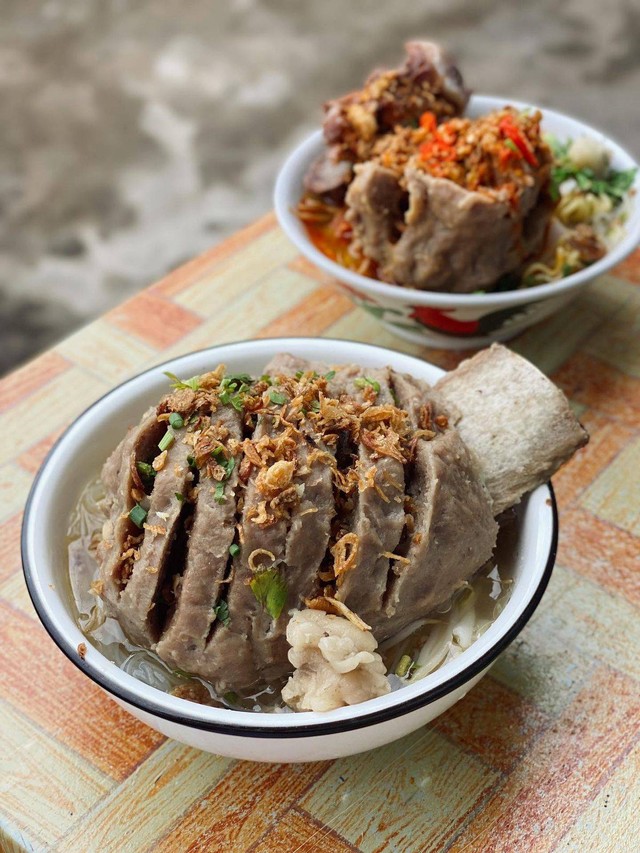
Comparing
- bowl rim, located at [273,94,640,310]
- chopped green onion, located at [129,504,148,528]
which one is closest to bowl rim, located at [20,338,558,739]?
chopped green onion, located at [129,504,148,528]

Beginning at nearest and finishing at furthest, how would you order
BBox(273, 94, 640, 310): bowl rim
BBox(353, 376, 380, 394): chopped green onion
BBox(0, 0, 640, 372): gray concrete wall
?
BBox(353, 376, 380, 394): chopped green onion, BBox(273, 94, 640, 310): bowl rim, BBox(0, 0, 640, 372): gray concrete wall

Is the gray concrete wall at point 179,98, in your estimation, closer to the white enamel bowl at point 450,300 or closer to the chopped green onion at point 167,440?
the white enamel bowl at point 450,300

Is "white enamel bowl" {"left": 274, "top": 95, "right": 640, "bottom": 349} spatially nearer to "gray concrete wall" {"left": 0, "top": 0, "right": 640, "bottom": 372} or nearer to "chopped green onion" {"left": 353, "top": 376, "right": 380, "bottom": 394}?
"chopped green onion" {"left": 353, "top": 376, "right": 380, "bottom": 394}

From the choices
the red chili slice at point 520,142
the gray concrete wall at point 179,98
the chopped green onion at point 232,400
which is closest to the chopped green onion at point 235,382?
the chopped green onion at point 232,400

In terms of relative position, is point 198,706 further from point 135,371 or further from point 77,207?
point 77,207

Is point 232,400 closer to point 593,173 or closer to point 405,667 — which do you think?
point 405,667

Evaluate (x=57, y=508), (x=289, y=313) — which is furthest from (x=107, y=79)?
(x=57, y=508)

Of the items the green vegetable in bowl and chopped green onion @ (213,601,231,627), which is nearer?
chopped green onion @ (213,601,231,627)
